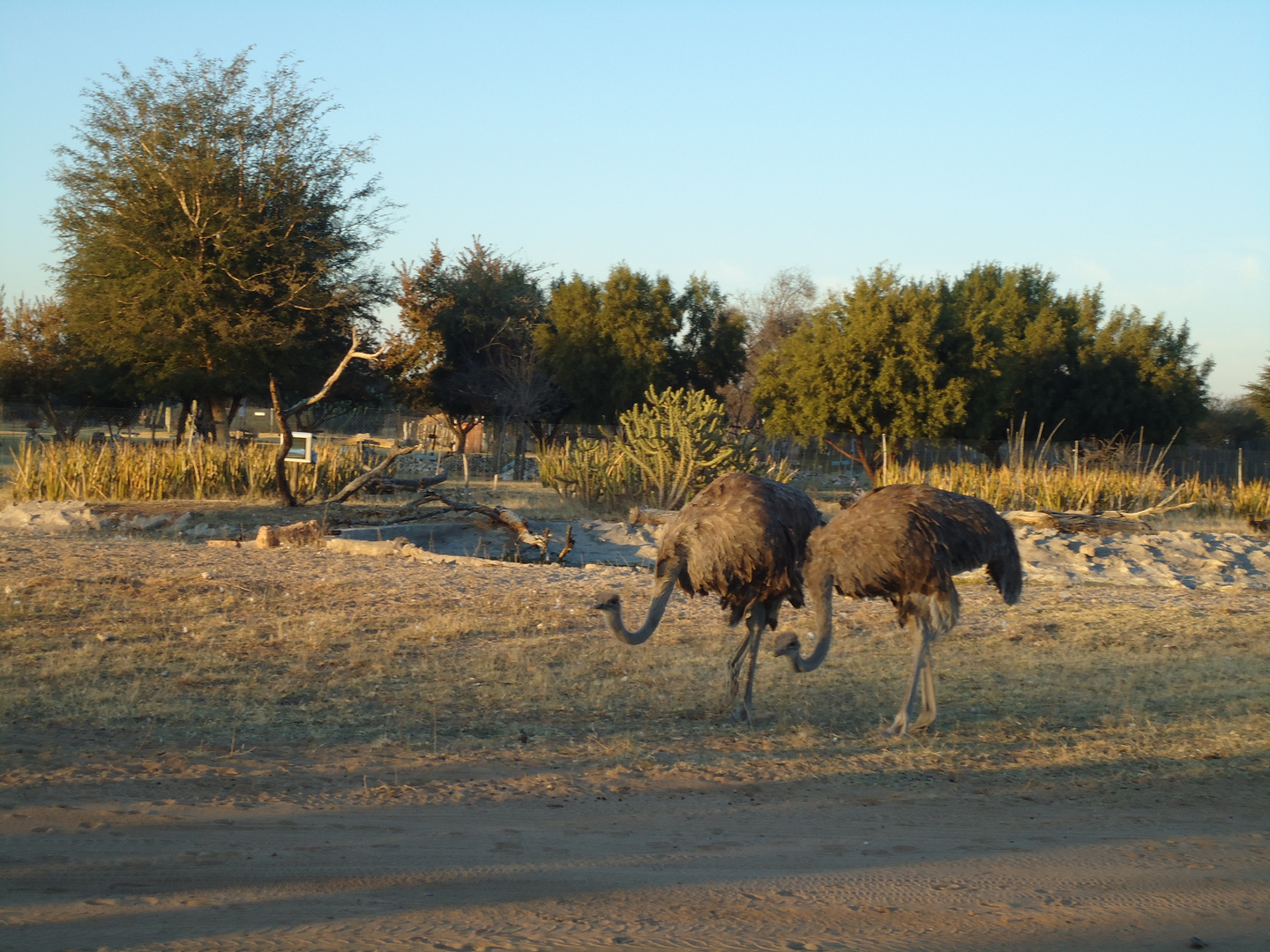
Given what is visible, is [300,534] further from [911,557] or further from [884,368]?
[884,368]

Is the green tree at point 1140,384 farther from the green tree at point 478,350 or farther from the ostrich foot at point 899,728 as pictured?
the ostrich foot at point 899,728

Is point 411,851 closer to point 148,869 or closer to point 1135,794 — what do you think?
point 148,869

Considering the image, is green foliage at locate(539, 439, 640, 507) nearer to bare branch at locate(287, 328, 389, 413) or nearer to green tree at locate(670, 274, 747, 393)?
bare branch at locate(287, 328, 389, 413)

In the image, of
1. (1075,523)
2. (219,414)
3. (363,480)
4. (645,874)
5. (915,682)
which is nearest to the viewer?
(645,874)

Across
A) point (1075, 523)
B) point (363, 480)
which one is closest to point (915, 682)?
point (1075, 523)

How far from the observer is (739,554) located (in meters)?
7.31

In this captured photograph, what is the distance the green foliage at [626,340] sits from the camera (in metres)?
37.1

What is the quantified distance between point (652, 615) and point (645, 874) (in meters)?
2.82

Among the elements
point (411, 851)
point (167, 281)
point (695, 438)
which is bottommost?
point (411, 851)

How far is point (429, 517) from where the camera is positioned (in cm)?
1683

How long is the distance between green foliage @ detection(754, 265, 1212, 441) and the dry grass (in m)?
18.3

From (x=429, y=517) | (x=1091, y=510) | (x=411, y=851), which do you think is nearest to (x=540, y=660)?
(x=411, y=851)

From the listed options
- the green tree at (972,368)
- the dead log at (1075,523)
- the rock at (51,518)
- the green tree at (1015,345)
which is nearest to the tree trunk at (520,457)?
the green tree at (972,368)

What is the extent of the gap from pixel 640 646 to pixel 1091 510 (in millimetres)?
13599
